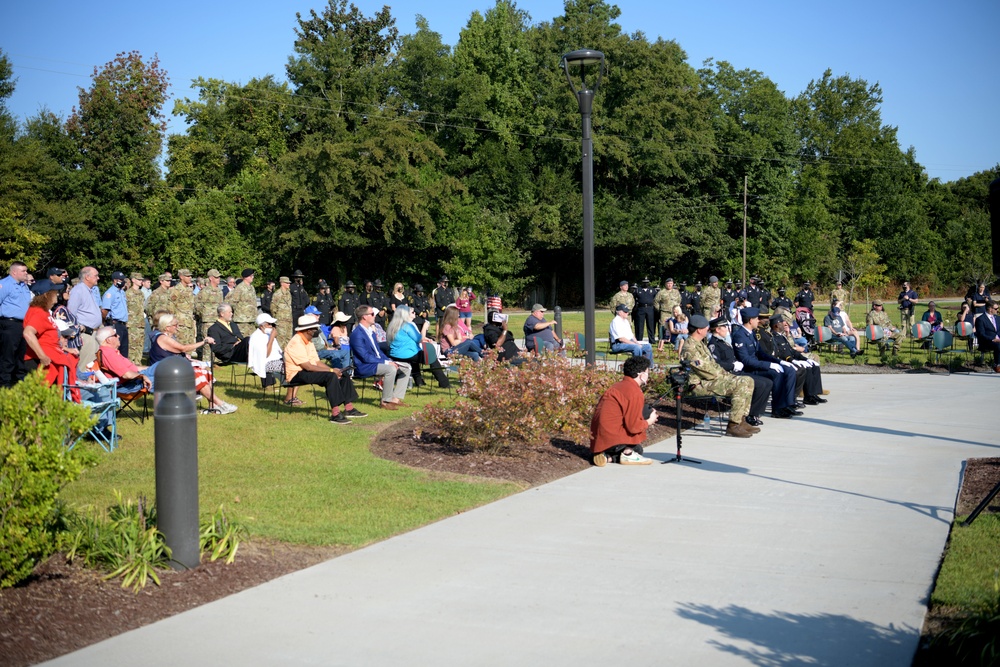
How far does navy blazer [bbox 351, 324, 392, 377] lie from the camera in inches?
547

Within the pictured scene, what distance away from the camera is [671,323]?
2422cm

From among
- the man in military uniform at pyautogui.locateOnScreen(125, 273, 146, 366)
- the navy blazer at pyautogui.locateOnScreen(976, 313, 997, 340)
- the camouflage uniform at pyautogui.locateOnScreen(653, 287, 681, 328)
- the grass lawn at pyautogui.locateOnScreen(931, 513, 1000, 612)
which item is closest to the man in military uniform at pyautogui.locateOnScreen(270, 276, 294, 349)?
the man in military uniform at pyautogui.locateOnScreen(125, 273, 146, 366)

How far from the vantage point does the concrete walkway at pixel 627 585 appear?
504 centimetres

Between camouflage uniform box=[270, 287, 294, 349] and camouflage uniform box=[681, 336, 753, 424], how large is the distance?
10.8 metres

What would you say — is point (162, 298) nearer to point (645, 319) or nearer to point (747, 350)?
point (747, 350)

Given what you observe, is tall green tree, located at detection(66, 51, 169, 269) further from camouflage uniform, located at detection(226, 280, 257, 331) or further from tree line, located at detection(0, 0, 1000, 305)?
camouflage uniform, located at detection(226, 280, 257, 331)

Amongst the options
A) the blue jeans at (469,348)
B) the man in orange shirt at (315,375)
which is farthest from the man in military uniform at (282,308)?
the man in orange shirt at (315,375)

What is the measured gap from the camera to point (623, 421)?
33.3 feet

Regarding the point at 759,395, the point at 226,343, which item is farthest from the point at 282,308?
the point at 759,395

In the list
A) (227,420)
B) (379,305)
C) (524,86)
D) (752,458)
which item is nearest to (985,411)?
(752,458)

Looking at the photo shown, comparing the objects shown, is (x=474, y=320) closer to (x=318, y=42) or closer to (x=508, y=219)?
(x=508, y=219)

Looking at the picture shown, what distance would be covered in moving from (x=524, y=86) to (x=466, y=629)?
178 feet

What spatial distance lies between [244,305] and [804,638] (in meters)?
Answer: 17.6

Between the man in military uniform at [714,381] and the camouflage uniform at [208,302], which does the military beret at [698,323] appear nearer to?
the man in military uniform at [714,381]
